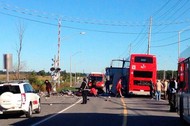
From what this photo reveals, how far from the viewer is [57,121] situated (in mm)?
18078

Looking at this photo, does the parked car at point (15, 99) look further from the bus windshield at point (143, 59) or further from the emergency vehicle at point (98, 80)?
the emergency vehicle at point (98, 80)

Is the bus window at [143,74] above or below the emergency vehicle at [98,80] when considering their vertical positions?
above

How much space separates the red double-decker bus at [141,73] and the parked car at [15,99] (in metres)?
23.2

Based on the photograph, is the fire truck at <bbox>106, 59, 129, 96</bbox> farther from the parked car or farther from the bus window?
the parked car

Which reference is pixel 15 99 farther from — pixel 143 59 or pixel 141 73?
pixel 141 73

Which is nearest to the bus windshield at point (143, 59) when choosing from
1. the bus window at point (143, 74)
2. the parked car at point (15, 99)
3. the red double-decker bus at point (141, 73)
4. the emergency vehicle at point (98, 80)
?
the red double-decker bus at point (141, 73)

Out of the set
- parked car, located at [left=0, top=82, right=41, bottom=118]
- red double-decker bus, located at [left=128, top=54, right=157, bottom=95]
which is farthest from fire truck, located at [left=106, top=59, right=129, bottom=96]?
parked car, located at [left=0, top=82, right=41, bottom=118]

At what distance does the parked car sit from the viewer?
20031 millimetres

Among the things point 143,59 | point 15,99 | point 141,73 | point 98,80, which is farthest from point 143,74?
point 15,99

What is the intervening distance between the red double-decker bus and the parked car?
23.2m

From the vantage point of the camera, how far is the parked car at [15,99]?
65.7ft

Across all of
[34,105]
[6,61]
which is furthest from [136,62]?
[34,105]

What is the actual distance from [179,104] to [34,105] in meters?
7.28

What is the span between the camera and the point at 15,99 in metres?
20.1
